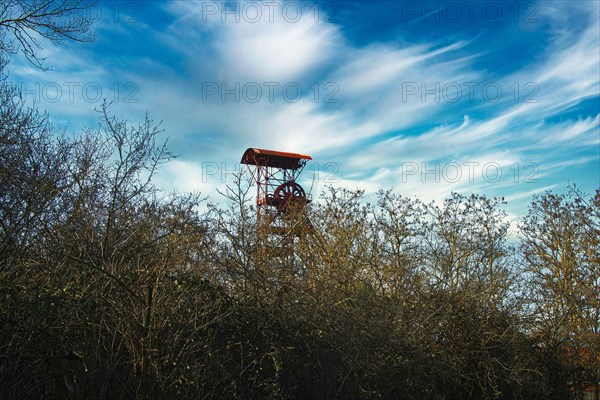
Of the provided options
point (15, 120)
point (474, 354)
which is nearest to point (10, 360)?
point (15, 120)

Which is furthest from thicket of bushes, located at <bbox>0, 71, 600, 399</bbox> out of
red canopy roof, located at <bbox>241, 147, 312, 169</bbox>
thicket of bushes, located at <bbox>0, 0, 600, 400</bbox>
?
red canopy roof, located at <bbox>241, 147, 312, 169</bbox>

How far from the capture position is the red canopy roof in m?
22.1

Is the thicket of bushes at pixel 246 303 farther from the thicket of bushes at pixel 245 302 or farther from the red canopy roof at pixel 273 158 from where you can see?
the red canopy roof at pixel 273 158

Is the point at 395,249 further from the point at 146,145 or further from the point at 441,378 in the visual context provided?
the point at 146,145

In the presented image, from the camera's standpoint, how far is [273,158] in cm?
2272

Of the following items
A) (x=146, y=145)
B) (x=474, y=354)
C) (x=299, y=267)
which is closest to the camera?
(x=146, y=145)

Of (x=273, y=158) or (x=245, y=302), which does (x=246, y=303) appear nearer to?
(x=245, y=302)

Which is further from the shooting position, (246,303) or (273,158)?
(273,158)

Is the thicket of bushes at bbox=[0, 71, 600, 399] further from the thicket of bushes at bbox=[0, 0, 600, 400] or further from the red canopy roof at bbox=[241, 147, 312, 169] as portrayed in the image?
the red canopy roof at bbox=[241, 147, 312, 169]

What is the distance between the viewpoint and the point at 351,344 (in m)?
7.01

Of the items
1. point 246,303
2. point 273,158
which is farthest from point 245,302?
point 273,158

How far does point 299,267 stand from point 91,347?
4216 millimetres

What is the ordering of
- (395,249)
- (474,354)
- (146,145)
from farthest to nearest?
(395,249) < (474,354) < (146,145)

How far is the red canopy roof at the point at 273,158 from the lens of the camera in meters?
22.1
